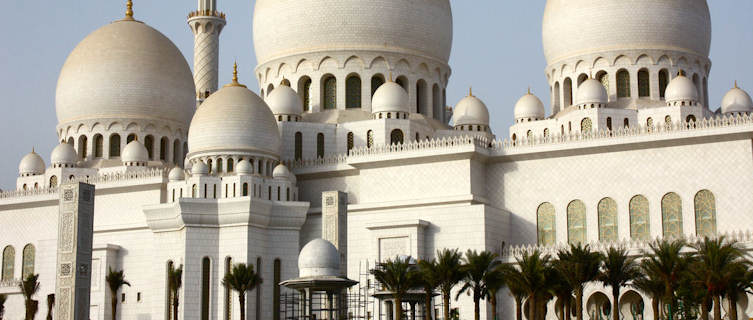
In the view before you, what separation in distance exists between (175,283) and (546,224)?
34.7 ft

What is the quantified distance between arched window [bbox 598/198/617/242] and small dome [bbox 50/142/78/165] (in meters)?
17.9

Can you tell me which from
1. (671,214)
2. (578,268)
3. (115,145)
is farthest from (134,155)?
(578,268)

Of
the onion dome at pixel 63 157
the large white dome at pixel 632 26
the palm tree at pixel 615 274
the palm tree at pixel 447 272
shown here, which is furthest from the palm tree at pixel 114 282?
the large white dome at pixel 632 26

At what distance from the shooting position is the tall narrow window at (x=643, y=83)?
37.5m

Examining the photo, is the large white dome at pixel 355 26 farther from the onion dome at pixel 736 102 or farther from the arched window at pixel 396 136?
the onion dome at pixel 736 102

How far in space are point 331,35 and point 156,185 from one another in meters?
7.54

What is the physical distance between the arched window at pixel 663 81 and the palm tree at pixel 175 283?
16.2 metres

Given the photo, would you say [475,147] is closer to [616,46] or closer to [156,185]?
[616,46]

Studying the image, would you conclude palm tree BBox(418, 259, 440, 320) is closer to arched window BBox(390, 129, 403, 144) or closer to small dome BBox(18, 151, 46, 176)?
arched window BBox(390, 129, 403, 144)

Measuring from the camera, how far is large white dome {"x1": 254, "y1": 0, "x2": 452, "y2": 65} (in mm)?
38375

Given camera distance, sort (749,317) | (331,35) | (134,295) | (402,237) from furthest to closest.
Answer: (331,35)
(134,295)
(402,237)
(749,317)

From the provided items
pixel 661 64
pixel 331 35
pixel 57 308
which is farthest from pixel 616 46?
pixel 57 308

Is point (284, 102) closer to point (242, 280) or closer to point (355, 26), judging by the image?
point (355, 26)

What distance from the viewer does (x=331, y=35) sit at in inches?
A: 1515
